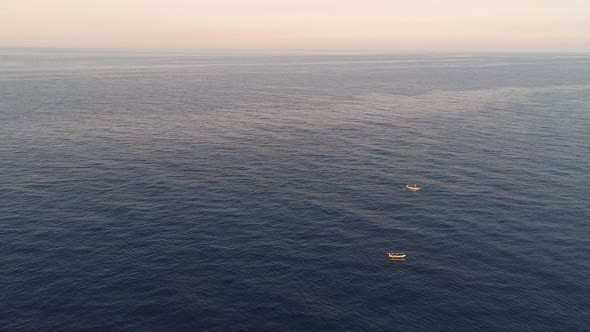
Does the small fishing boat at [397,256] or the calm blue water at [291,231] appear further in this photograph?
the small fishing boat at [397,256]

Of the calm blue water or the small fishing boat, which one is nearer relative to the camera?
the calm blue water

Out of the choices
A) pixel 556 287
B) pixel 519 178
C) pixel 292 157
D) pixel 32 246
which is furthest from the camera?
pixel 292 157

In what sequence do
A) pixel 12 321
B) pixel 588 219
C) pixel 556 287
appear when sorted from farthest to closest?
pixel 588 219, pixel 556 287, pixel 12 321

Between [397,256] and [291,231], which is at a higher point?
[291,231]

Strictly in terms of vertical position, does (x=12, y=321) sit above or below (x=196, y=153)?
below

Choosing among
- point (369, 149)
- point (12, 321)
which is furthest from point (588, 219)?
point (12, 321)

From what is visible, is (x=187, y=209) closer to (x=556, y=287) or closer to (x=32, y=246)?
(x=32, y=246)

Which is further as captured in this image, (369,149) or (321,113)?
(321,113)

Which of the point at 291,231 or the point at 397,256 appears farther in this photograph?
the point at 291,231
